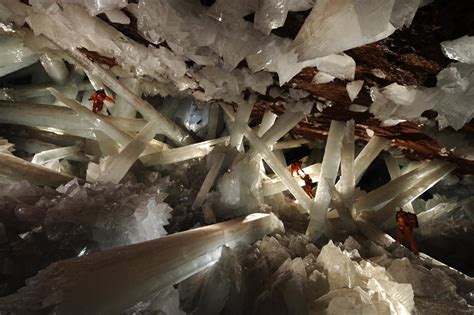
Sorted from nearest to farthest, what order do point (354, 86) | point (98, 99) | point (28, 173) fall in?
point (354, 86) < point (28, 173) < point (98, 99)

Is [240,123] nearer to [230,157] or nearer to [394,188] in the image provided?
[230,157]

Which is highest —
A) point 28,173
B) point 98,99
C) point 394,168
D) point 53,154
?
point 98,99

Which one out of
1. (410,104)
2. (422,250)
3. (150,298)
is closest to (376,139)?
(422,250)

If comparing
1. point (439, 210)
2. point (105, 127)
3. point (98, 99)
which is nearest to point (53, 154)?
point (105, 127)

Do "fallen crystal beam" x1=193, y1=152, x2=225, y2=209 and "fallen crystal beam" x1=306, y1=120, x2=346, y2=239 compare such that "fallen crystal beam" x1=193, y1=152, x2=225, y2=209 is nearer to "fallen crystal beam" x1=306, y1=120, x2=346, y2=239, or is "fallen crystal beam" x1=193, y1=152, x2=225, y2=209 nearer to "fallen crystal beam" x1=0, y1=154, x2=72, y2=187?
"fallen crystal beam" x1=306, y1=120, x2=346, y2=239

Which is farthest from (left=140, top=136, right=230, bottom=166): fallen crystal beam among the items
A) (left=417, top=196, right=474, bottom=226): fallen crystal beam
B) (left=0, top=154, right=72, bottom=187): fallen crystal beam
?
(left=417, top=196, right=474, bottom=226): fallen crystal beam

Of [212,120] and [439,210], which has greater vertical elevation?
[212,120]
